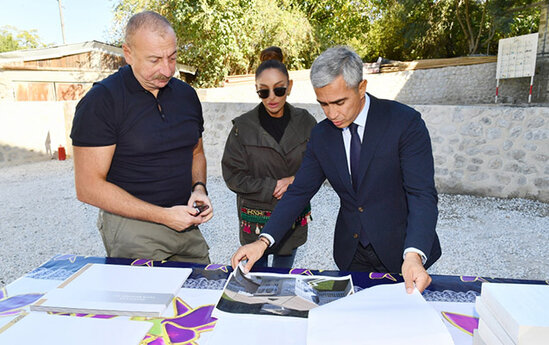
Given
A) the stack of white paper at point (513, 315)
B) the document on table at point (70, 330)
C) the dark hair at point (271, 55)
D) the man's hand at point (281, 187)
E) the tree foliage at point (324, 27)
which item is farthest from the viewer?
the tree foliage at point (324, 27)

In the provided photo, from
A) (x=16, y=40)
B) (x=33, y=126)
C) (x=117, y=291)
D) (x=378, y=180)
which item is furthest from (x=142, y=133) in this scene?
(x=16, y=40)

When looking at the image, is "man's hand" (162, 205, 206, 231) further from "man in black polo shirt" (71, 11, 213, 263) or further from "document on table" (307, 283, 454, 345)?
"document on table" (307, 283, 454, 345)

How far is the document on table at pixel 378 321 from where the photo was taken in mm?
1012

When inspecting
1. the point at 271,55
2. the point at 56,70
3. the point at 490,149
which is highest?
the point at 56,70

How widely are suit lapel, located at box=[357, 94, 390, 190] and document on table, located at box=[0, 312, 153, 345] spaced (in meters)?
1.10

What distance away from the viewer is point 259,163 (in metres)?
2.61

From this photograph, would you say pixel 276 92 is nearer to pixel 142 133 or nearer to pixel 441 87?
pixel 142 133

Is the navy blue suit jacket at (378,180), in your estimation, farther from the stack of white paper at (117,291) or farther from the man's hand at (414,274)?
the stack of white paper at (117,291)

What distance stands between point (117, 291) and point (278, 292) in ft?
1.97

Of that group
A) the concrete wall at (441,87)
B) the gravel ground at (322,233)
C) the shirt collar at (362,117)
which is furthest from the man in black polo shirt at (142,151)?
the concrete wall at (441,87)

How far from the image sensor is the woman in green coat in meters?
2.50

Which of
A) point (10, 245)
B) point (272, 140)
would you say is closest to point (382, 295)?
point (272, 140)

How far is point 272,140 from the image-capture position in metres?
2.53

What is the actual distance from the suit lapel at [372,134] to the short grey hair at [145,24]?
1.06m
